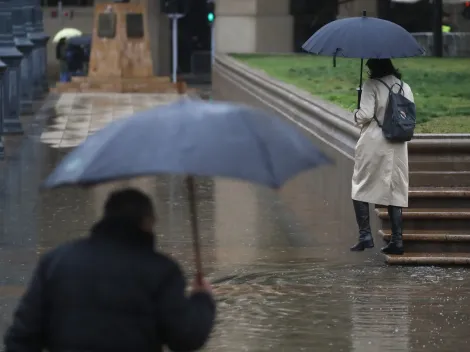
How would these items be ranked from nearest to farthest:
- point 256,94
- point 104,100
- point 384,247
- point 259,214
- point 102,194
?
point 384,247, point 259,214, point 102,194, point 256,94, point 104,100

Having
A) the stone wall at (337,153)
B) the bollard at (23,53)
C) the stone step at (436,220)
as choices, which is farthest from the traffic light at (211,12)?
the stone step at (436,220)

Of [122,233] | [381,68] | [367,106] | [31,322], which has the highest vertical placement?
[122,233]

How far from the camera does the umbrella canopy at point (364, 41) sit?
10.4 m

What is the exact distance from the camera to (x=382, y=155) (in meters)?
10.5

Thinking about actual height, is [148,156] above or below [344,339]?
above

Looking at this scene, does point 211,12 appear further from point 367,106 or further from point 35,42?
point 367,106

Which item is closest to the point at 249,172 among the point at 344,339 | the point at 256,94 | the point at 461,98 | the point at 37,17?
the point at 344,339

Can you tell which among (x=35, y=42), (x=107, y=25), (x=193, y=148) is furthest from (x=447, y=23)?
(x=193, y=148)

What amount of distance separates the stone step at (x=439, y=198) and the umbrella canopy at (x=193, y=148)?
664 cm

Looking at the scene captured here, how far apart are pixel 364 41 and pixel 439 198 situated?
1568 mm

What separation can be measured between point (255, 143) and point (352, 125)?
8.84 meters

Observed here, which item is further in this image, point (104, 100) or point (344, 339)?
point (104, 100)

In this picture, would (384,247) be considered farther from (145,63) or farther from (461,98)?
(145,63)

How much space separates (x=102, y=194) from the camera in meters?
14.5
